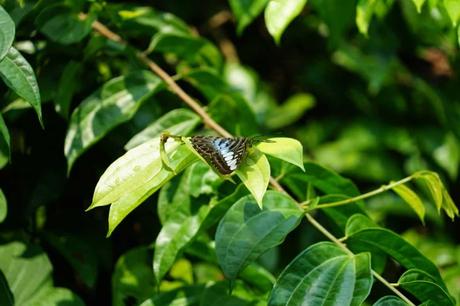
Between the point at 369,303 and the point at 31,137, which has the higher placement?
the point at 31,137

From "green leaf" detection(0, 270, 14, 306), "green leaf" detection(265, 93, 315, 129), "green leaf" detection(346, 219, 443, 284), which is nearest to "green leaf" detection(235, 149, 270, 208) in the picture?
"green leaf" detection(346, 219, 443, 284)

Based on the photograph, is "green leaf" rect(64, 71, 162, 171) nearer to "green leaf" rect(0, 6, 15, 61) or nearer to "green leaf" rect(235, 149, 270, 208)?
"green leaf" rect(0, 6, 15, 61)

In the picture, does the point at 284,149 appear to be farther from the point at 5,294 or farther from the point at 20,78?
the point at 5,294

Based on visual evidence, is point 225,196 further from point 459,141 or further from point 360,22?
point 459,141

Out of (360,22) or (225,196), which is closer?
(225,196)

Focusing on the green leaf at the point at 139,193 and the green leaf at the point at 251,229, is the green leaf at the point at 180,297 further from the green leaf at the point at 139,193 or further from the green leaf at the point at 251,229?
the green leaf at the point at 139,193

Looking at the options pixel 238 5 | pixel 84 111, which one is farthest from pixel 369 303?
pixel 84 111
